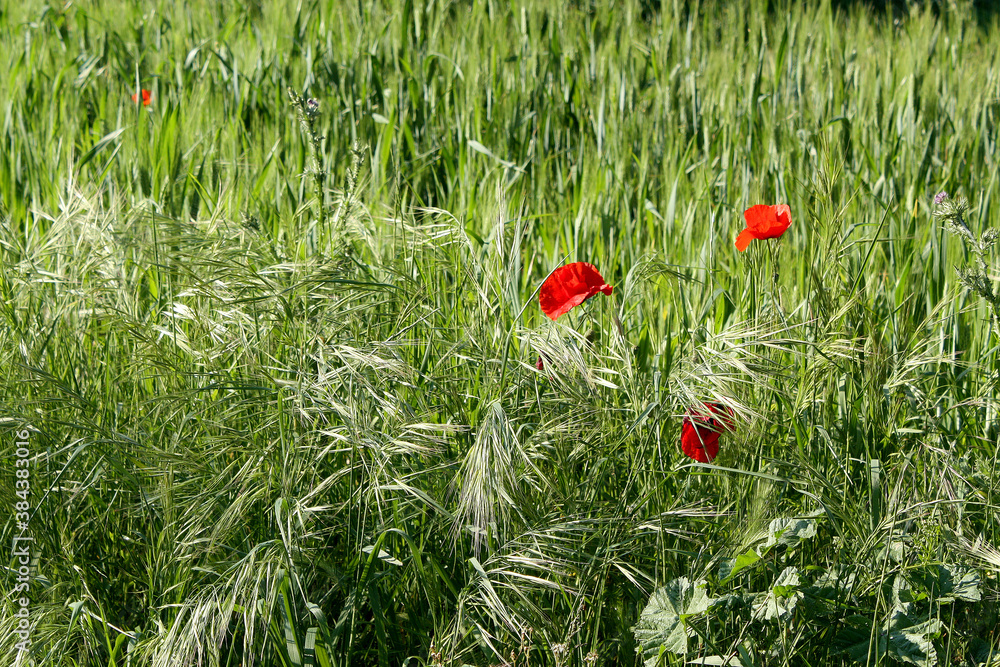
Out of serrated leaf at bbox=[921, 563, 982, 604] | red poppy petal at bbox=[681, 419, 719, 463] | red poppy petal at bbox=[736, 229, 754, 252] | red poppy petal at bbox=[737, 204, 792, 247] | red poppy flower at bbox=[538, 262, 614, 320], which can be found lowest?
serrated leaf at bbox=[921, 563, 982, 604]

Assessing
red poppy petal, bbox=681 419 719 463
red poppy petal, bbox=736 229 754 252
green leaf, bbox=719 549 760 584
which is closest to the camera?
green leaf, bbox=719 549 760 584

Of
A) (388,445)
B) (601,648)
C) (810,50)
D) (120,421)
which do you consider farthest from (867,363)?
(810,50)

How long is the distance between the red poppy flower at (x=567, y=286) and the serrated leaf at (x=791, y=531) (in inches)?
14.5

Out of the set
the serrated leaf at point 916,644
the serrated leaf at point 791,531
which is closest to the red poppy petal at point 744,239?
the serrated leaf at point 791,531

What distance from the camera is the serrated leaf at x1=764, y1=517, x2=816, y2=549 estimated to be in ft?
3.30

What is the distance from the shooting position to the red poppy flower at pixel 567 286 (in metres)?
1.11

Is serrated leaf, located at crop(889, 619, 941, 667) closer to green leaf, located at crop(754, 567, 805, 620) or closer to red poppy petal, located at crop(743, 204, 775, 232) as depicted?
green leaf, located at crop(754, 567, 805, 620)

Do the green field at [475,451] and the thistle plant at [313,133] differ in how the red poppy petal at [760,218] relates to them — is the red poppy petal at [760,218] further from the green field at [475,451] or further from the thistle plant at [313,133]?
the thistle plant at [313,133]

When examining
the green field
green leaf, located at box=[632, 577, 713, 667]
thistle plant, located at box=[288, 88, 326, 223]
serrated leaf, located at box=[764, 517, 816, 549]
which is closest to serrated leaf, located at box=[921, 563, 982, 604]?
the green field

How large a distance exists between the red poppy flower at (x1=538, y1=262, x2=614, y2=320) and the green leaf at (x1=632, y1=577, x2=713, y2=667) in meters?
0.37

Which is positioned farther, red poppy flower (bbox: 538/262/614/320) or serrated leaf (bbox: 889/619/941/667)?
red poppy flower (bbox: 538/262/614/320)

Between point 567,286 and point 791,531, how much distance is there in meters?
0.42

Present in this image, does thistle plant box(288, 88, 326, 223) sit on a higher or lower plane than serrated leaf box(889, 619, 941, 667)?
higher

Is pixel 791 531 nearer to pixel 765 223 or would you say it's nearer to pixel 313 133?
pixel 765 223
